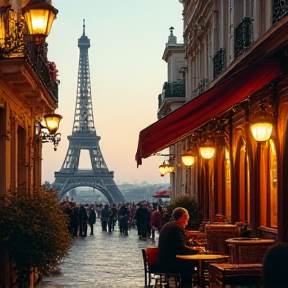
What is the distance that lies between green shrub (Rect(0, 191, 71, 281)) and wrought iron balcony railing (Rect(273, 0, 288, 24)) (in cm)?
506

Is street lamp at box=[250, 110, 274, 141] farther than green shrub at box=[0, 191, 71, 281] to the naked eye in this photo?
No

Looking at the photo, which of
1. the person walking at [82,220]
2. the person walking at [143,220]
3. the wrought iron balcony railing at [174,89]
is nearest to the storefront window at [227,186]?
the person walking at [143,220]

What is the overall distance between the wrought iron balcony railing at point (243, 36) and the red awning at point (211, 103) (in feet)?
15.1

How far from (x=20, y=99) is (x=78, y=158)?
9596cm

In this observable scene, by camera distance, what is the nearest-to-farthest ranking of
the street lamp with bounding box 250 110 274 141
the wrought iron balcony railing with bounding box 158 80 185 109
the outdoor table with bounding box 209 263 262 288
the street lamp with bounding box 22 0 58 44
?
the outdoor table with bounding box 209 263 262 288 → the street lamp with bounding box 22 0 58 44 → the street lamp with bounding box 250 110 274 141 → the wrought iron balcony railing with bounding box 158 80 185 109

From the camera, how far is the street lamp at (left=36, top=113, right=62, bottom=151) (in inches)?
822

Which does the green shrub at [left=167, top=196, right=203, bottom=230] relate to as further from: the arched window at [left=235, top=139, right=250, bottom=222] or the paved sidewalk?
the arched window at [left=235, top=139, right=250, bottom=222]

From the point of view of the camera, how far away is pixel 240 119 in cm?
2077

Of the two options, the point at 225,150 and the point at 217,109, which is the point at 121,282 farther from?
the point at 217,109

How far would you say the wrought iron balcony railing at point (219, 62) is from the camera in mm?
24672

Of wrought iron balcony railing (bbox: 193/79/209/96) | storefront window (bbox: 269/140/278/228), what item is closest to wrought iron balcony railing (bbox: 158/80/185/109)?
wrought iron balcony railing (bbox: 193/79/209/96)

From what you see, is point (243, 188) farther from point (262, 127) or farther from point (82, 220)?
point (82, 220)

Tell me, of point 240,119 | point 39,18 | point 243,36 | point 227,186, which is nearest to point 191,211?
point 227,186

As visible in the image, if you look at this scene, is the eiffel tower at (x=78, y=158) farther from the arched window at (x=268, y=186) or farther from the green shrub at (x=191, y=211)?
the arched window at (x=268, y=186)
